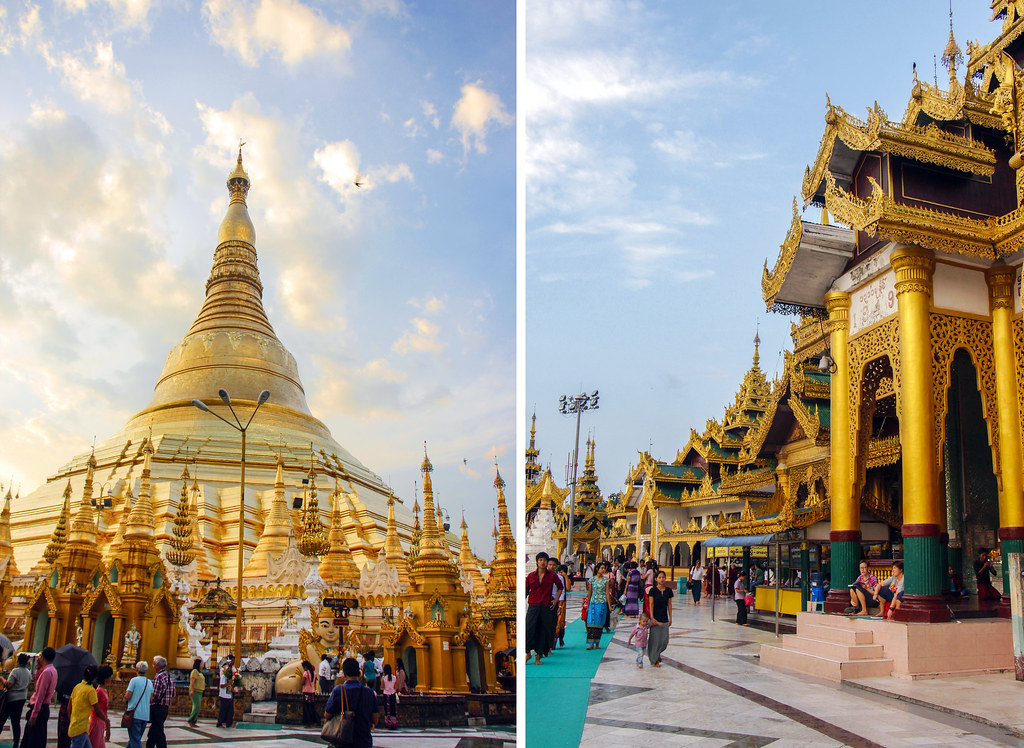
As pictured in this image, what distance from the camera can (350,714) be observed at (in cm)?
505

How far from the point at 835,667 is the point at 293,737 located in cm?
544

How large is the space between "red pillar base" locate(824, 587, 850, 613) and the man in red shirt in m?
3.41

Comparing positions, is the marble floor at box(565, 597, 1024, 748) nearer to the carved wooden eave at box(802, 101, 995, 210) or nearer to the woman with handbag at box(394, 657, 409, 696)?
the woman with handbag at box(394, 657, 409, 696)

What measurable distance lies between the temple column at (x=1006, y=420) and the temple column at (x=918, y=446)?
3.35 feet

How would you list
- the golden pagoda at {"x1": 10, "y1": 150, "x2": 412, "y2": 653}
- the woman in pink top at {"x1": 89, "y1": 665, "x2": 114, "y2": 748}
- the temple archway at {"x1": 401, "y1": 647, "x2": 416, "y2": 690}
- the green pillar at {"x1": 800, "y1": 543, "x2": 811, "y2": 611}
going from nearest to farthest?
the woman in pink top at {"x1": 89, "y1": 665, "x2": 114, "y2": 748}, the temple archway at {"x1": 401, "y1": 647, "x2": 416, "y2": 690}, the green pillar at {"x1": 800, "y1": 543, "x2": 811, "y2": 611}, the golden pagoda at {"x1": 10, "y1": 150, "x2": 412, "y2": 653}

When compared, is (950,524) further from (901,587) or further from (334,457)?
(334,457)

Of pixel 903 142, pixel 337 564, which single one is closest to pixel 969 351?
pixel 903 142

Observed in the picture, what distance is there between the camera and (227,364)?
21.4 metres

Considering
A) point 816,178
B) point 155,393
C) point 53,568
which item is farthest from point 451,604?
point 155,393

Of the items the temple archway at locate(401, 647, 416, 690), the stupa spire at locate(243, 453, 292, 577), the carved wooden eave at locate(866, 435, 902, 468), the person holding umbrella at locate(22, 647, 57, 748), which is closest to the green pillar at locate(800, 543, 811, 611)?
the carved wooden eave at locate(866, 435, 902, 468)

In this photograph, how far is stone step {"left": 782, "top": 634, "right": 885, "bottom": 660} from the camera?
310 inches

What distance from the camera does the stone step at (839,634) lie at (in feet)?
26.5

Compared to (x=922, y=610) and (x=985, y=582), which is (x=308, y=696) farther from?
(x=985, y=582)

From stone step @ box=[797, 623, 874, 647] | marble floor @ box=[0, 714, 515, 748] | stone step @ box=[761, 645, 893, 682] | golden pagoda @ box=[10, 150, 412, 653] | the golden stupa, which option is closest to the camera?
marble floor @ box=[0, 714, 515, 748]
